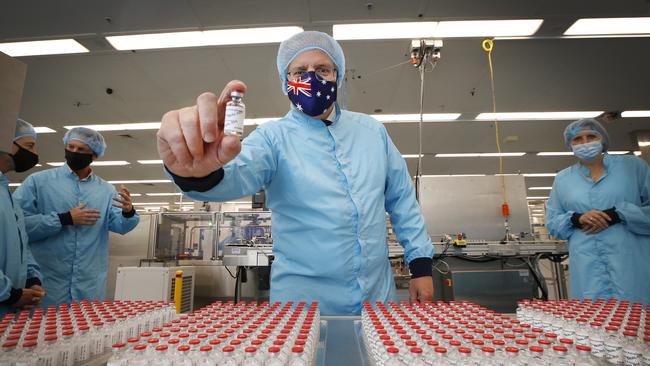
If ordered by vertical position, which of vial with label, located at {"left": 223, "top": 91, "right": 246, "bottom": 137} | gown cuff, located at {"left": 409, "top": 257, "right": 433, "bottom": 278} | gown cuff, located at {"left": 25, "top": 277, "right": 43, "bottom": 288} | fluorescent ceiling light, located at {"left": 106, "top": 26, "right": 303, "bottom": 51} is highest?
fluorescent ceiling light, located at {"left": 106, "top": 26, "right": 303, "bottom": 51}

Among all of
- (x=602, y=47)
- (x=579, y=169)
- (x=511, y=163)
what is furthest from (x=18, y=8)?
(x=511, y=163)

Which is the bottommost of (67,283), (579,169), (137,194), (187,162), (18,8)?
(67,283)

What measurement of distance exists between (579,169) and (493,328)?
2.36 metres

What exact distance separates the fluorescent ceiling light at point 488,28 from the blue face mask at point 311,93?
9.82 ft

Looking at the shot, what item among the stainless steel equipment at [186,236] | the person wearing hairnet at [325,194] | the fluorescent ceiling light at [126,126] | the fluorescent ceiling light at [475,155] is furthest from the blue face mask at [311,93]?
the fluorescent ceiling light at [475,155]

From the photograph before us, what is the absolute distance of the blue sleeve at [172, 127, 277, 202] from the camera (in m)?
0.93

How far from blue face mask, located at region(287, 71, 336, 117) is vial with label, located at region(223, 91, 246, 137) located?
0.67 m

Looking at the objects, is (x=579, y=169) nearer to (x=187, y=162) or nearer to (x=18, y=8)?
(x=187, y=162)

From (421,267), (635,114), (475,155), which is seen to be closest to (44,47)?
(421,267)

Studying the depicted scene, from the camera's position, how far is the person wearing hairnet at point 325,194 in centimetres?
120

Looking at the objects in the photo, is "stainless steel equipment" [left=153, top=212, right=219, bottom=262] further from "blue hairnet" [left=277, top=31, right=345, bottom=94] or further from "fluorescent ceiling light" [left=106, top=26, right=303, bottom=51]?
"blue hairnet" [left=277, top=31, right=345, bottom=94]

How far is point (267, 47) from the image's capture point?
411cm

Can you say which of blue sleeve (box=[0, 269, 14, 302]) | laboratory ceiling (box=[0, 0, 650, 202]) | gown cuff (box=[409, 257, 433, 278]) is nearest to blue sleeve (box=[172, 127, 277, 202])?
gown cuff (box=[409, 257, 433, 278])

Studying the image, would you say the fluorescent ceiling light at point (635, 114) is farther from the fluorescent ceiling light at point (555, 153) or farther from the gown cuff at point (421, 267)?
the gown cuff at point (421, 267)
